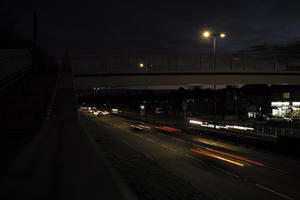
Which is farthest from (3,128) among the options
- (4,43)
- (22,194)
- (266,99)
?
(266,99)

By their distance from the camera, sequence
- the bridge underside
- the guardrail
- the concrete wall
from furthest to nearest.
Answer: the bridge underside < the concrete wall < the guardrail

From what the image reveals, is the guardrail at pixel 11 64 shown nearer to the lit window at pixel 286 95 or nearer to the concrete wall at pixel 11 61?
the concrete wall at pixel 11 61

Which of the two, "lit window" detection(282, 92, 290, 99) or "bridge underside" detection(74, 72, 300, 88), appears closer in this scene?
"bridge underside" detection(74, 72, 300, 88)

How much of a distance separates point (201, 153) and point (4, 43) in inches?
983

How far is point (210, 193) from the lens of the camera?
32.1 feet

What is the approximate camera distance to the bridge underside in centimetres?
2687

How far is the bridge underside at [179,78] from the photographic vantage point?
2687 centimetres

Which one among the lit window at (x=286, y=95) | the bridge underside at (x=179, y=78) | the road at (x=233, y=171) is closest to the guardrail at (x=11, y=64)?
the bridge underside at (x=179, y=78)

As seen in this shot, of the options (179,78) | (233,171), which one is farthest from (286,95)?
(233,171)

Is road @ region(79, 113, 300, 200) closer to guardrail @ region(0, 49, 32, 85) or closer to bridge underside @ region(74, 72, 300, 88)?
bridge underside @ region(74, 72, 300, 88)

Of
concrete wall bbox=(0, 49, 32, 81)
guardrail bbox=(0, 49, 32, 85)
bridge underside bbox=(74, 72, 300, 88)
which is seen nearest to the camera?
guardrail bbox=(0, 49, 32, 85)

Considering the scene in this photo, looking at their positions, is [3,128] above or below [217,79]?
below

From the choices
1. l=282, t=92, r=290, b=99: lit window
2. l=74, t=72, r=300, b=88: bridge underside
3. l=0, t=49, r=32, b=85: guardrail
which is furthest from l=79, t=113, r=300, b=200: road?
l=282, t=92, r=290, b=99: lit window

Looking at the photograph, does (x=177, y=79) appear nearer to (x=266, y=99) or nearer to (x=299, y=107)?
(x=299, y=107)
